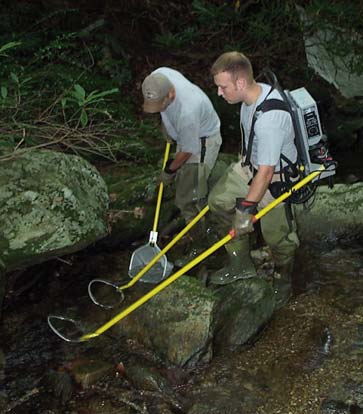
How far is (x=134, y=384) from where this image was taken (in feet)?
13.6

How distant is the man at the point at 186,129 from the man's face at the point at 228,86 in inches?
32.1

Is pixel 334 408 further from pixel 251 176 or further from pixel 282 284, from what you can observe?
pixel 251 176

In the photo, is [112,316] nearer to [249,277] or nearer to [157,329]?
[157,329]

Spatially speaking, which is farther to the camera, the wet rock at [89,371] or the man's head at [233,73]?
the wet rock at [89,371]

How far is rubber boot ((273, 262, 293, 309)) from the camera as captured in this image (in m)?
5.10

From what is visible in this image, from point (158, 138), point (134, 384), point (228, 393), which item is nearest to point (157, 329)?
point (134, 384)

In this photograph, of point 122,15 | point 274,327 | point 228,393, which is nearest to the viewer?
point 228,393

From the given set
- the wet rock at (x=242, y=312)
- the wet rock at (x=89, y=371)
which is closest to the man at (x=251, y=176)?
the wet rock at (x=242, y=312)

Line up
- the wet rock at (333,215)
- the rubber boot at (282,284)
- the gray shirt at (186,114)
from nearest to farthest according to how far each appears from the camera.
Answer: the gray shirt at (186,114), the rubber boot at (282,284), the wet rock at (333,215)

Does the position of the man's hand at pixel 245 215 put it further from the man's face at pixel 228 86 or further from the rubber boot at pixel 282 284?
the rubber boot at pixel 282 284

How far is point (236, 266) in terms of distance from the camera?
5012mm

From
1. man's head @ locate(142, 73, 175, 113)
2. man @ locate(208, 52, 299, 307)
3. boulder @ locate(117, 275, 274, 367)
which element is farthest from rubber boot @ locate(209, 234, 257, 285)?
man's head @ locate(142, 73, 175, 113)

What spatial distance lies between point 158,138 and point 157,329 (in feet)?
13.9

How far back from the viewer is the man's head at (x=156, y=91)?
4.66 meters
